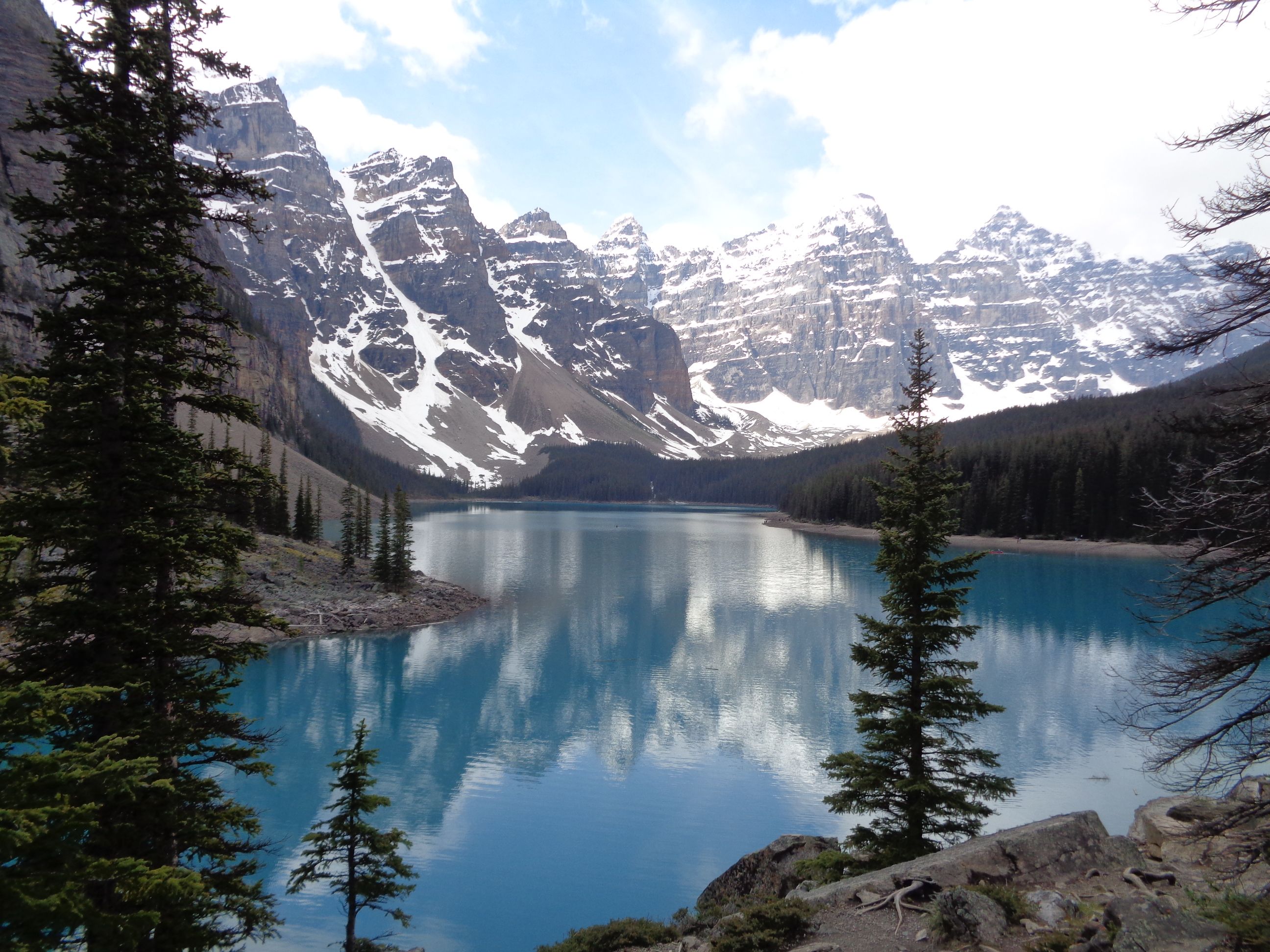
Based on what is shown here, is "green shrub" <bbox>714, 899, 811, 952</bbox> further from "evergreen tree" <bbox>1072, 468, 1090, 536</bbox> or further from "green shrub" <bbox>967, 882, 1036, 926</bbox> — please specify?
"evergreen tree" <bbox>1072, 468, 1090, 536</bbox>

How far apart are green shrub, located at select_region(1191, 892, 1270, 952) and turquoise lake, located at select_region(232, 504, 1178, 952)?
43.6 ft

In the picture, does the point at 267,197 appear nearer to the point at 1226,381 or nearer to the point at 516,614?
the point at 1226,381

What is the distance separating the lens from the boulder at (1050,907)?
350 inches

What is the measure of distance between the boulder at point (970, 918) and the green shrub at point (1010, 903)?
11 centimetres

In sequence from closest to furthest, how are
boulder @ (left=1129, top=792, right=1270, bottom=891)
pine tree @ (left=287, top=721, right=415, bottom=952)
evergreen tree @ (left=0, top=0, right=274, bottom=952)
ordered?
1. boulder @ (left=1129, top=792, right=1270, bottom=891)
2. evergreen tree @ (left=0, top=0, right=274, bottom=952)
3. pine tree @ (left=287, top=721, right=415, bottom=952)

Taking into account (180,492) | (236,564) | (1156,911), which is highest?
(180,492)

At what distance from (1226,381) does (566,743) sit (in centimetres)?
2652

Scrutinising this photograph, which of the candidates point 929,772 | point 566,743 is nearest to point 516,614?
point 566,743

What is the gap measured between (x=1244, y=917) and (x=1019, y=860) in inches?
166

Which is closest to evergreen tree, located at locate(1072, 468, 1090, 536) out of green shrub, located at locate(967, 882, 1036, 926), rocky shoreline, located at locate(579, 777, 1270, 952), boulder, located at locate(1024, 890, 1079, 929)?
rocky shoreline, located at locate(579, 777, 1270, 952)

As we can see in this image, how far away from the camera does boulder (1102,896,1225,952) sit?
6.88 metres

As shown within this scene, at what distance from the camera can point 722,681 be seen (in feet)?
126

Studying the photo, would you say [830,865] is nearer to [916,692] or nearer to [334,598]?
[916,692]

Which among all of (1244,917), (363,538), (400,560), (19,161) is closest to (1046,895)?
(1244,917)
